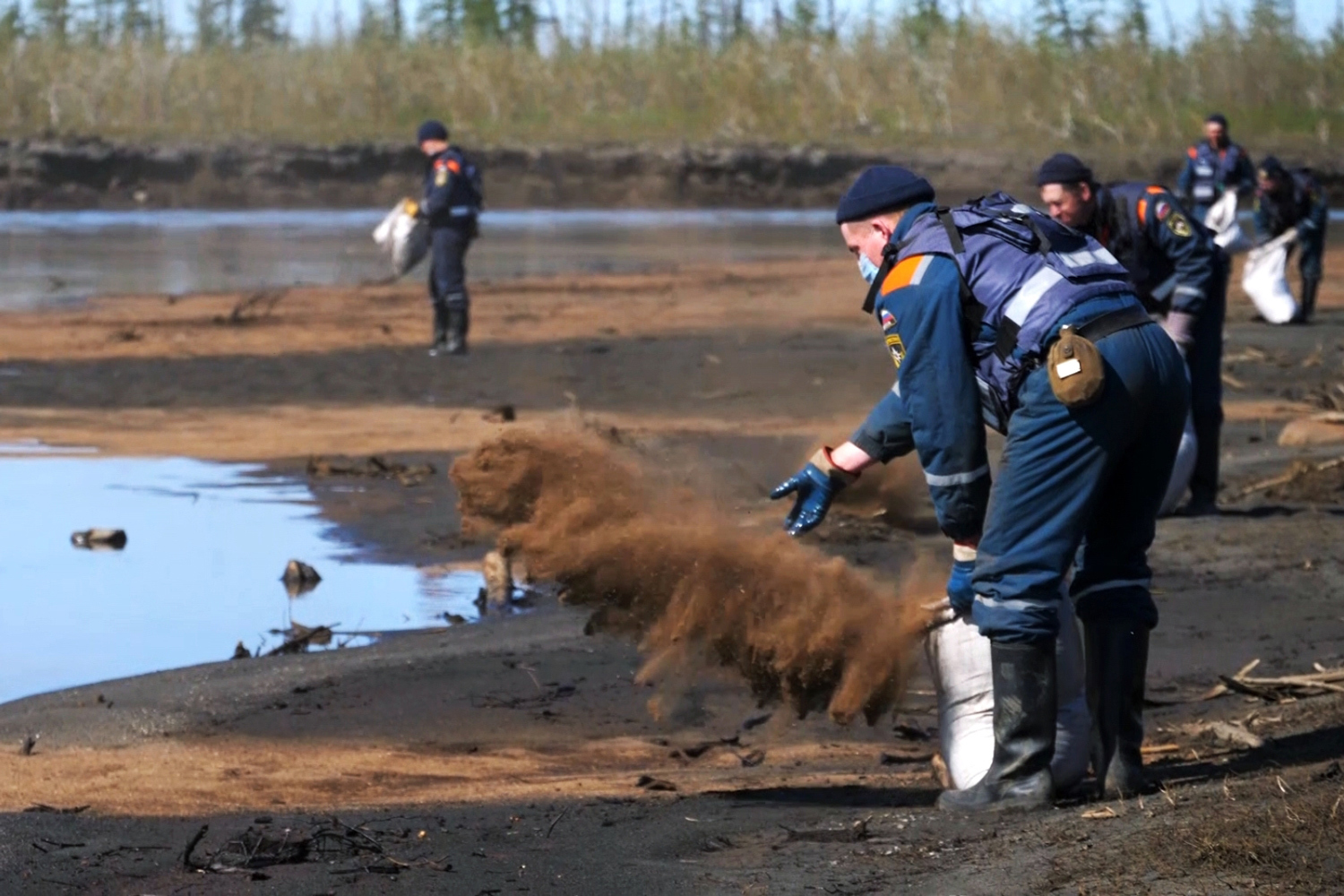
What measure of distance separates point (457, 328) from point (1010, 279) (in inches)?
507

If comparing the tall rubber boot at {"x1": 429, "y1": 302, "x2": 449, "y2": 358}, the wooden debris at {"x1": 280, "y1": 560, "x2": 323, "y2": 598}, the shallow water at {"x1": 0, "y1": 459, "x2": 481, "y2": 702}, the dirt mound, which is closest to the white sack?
the shallow water at {"x1": 0, "y1": 459, "x2": 481, "y2": 702}

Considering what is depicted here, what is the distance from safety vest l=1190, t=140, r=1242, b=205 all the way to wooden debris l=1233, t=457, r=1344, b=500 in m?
11.7

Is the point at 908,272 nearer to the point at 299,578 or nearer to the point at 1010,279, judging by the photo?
the point at 1010,279

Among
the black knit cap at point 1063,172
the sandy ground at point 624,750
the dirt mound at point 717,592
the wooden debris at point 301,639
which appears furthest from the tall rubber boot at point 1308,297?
the dirt mound at point 717,592

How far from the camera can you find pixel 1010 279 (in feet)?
17.4

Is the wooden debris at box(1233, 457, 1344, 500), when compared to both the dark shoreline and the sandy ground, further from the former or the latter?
the dark shoreline

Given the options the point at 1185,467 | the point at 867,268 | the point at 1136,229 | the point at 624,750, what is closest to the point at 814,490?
the point at 867,268

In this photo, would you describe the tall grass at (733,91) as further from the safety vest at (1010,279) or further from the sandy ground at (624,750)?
the safety vest at (1010,279)

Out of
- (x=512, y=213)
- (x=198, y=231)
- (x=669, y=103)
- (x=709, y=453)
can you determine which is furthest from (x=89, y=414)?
(x=669, y=103)

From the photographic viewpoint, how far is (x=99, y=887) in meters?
4.96

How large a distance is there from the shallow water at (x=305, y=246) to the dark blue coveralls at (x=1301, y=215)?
9763 mm

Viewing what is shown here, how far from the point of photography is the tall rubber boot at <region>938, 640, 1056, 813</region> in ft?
17.7

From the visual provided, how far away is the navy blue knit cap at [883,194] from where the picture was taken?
5555 millimetres

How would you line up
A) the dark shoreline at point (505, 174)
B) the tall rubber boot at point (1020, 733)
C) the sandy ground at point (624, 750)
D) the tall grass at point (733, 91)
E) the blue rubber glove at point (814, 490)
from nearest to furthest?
the sandy ground at point (624, 750), the tall rubber boot at point (1020, 733), the blue rubber glove at point (814, 490), the dark shoreline at point (505, 174), the tall grass at point (733, 91)
